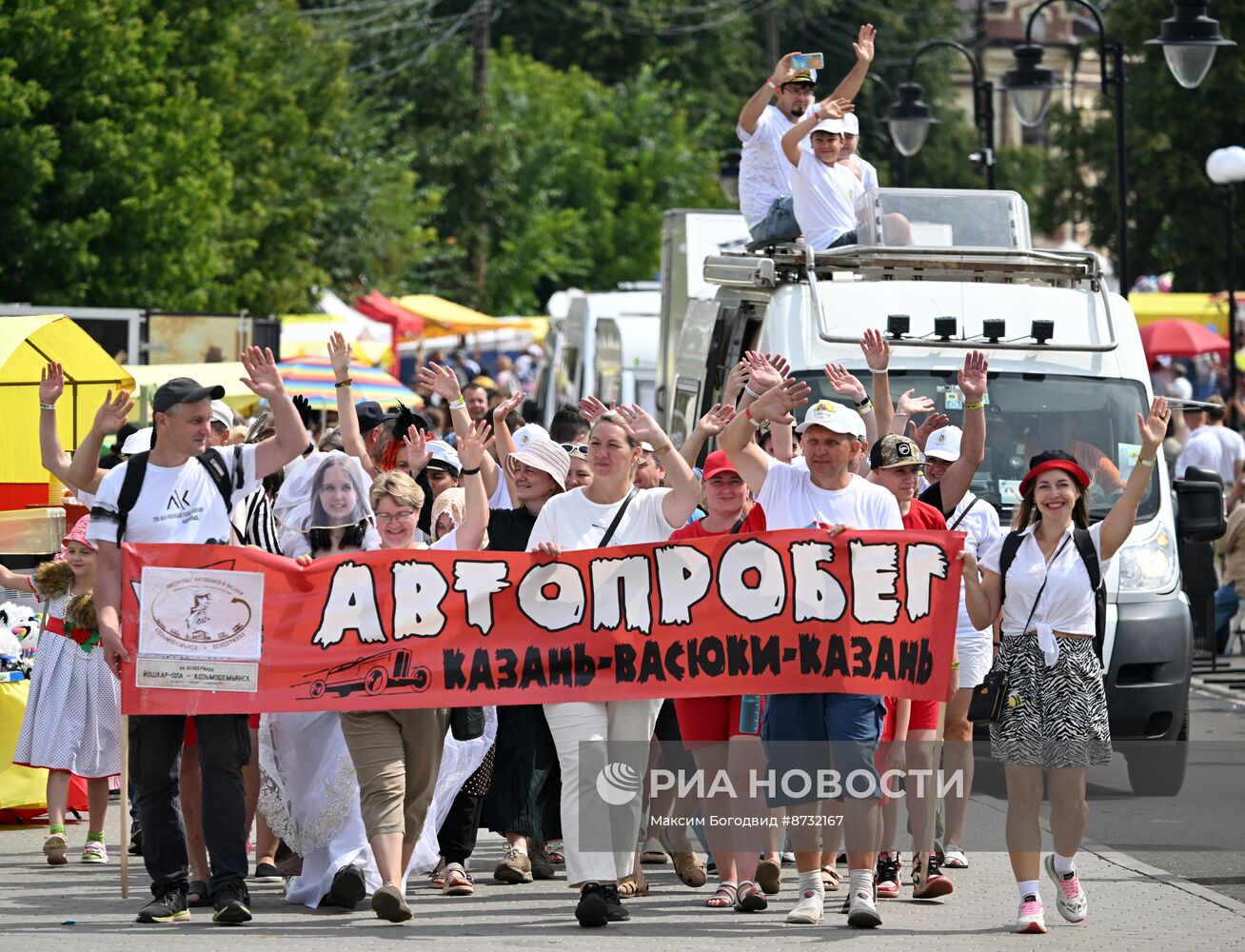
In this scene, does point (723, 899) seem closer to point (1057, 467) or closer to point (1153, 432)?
point (1057, 467)

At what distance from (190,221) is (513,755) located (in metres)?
19.1

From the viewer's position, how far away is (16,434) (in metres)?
13.3

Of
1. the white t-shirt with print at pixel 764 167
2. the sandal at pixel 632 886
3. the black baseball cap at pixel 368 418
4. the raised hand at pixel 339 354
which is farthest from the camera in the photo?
the white t-shirt with print at pixel 764 167

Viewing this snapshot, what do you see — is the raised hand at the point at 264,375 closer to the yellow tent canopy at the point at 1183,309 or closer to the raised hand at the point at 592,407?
the raised hand at the point at 592,407

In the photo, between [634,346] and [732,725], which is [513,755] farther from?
[634,346]

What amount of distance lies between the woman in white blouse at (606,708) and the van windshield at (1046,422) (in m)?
3.19


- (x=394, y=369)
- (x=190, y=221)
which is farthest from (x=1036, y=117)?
(x=394, y=369)

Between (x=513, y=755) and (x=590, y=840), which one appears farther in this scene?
(x=513, y=755)

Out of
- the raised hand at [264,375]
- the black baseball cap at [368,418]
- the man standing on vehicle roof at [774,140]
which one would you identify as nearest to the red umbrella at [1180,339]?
the man standing on vehicle roof at [774,140]

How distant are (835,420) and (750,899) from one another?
1903mm

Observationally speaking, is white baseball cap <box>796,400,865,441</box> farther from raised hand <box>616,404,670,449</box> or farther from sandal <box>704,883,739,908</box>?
sandal <box>704,883,739,908</box>

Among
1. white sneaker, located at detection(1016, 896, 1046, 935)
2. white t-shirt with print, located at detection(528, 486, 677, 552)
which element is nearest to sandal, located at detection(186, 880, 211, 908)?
white t-shirt with print, located at detection(528, 486, 677, 552)

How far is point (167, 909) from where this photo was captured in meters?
8.34

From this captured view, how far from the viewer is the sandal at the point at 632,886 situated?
29.1 ft
